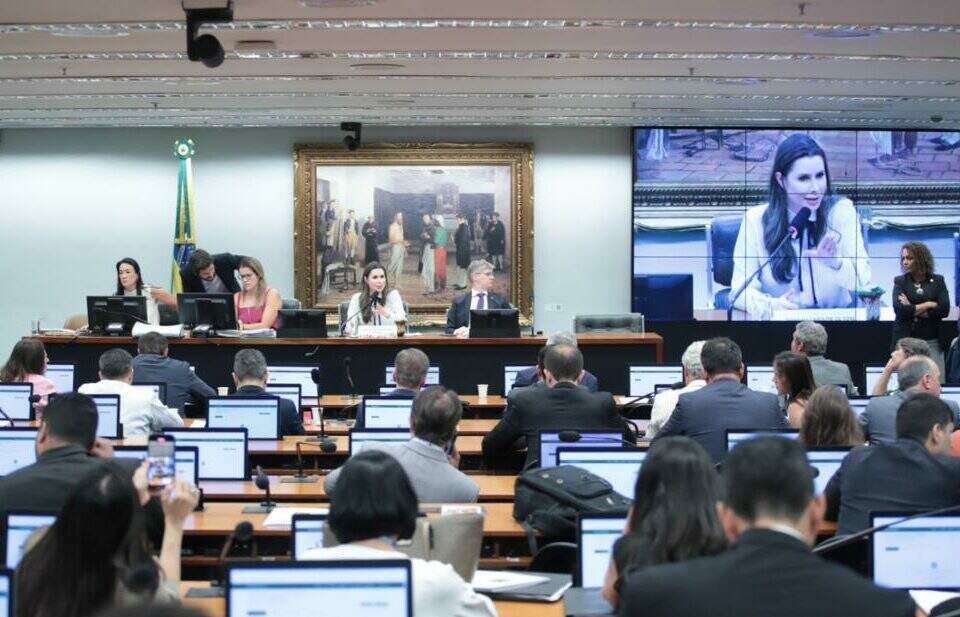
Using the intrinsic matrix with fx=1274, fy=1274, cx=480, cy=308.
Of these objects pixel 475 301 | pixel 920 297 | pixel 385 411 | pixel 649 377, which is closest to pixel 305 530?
pixel 385 411

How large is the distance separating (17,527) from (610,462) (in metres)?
2.48

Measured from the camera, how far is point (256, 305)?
1196cm

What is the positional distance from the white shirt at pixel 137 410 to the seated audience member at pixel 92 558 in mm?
4676

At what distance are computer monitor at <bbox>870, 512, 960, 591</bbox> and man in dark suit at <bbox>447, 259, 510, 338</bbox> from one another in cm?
779

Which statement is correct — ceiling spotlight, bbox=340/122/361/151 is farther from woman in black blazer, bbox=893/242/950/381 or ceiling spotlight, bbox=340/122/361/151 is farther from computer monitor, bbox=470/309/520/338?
woman in black blazer, bbox=893/242/950/381

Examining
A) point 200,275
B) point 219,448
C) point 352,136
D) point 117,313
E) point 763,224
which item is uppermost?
point 352,136

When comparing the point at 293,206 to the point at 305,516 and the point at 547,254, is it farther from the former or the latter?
the point at 305,516

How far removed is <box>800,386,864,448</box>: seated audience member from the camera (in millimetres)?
5727

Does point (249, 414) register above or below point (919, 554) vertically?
above

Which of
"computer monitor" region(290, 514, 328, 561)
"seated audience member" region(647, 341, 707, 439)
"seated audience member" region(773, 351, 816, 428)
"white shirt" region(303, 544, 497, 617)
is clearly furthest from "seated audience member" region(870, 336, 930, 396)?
"white shirt" region(303, 544, 497, 617)

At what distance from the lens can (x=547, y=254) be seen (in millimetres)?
17094

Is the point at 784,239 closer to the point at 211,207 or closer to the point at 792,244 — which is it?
the point at 792,244

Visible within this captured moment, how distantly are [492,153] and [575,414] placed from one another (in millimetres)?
10347

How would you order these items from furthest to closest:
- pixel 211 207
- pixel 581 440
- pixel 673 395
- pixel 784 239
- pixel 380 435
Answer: pixel 211 207, pixel 784 239, pixel 673 395, pixel 380 435, pixel 581 440
